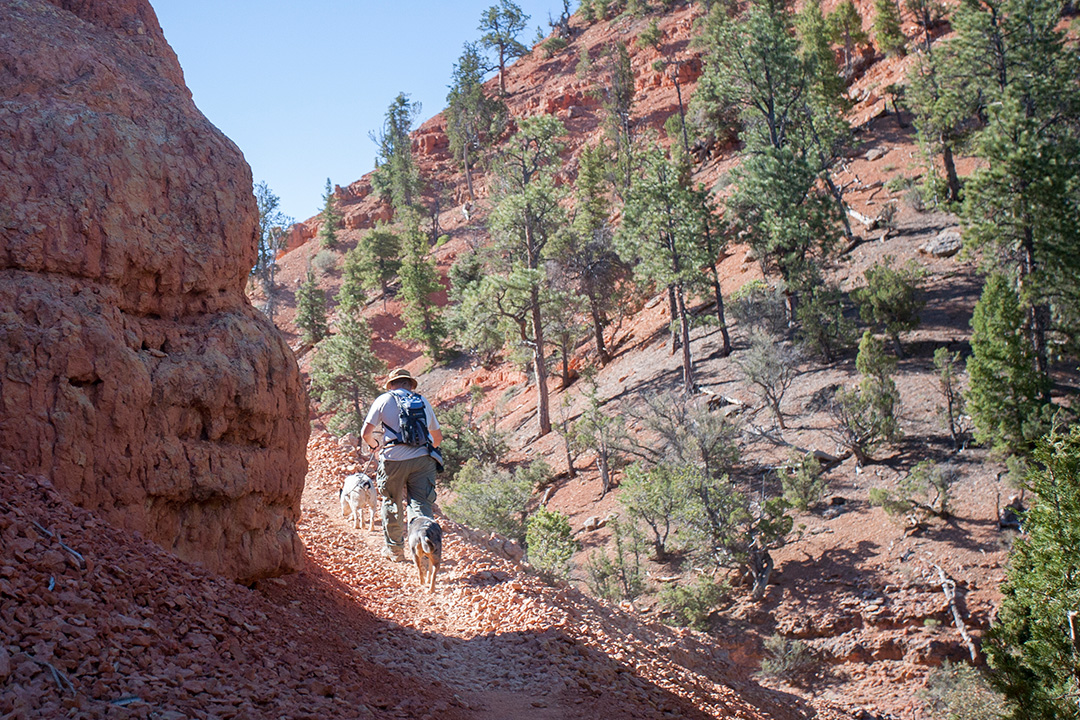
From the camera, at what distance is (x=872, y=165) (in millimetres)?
38312

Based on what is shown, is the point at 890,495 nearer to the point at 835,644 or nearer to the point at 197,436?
the point at 835,644

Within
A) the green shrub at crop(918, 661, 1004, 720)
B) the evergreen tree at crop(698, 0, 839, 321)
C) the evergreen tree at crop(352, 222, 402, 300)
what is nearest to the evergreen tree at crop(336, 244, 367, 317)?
the evergreen tree at crop(352, 222, 402, 300)

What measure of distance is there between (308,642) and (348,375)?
82.9 ft

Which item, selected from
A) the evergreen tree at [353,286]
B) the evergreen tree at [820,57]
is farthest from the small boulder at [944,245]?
the evergreen tree at [353,286]

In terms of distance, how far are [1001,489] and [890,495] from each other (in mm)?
2175

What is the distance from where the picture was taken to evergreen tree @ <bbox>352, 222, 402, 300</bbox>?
49.7 metres

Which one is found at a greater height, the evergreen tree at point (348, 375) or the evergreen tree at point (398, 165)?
the evergreen tree at point (398, 165)

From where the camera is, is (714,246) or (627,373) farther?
(627,373)

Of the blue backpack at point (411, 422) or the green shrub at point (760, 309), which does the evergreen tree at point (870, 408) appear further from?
the blue backpack at point (411, 422)

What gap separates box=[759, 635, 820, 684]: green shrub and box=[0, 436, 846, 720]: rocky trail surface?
21.4 feet

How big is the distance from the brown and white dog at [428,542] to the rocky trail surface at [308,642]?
0.27 m

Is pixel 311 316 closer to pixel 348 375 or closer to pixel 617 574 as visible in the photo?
pixel 348 375

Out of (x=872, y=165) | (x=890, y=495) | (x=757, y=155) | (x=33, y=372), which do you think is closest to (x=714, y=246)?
(x=757, y=155)

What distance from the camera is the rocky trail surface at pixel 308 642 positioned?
3215 mm
